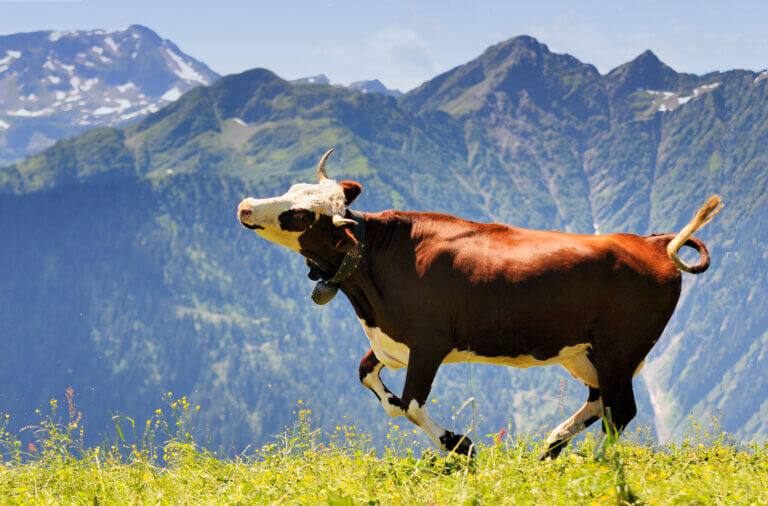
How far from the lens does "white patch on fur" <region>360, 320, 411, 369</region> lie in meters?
8.72

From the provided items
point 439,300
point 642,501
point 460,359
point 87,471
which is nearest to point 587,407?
point 460,359

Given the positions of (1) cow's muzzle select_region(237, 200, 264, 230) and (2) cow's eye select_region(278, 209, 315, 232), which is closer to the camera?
(1) cow's muzzle select_region(237, 200, 264, 230)

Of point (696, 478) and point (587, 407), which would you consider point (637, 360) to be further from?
point (696, 478)

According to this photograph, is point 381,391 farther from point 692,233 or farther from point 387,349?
point 692,233

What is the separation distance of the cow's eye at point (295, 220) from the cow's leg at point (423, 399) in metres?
1.91

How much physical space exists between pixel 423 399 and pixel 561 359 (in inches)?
66.0

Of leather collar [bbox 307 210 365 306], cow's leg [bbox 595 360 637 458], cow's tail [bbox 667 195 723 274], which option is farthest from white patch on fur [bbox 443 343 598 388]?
leather collar [bbox 307 210 365 306]

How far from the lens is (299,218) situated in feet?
28.2

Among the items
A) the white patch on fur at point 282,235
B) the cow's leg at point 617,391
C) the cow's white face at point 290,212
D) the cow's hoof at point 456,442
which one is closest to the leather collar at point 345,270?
the cow's white face at point 290,212

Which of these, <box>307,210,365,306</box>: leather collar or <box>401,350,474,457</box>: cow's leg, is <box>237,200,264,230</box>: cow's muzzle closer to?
<box>307,210,365,306</box>: leather collar

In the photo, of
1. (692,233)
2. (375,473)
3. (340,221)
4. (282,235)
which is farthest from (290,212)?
(692,233)

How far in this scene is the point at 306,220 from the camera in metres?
8.63

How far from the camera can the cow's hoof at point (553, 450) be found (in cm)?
861

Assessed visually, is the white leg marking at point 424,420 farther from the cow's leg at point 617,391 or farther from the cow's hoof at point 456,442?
the cow's leg at point 617,391
